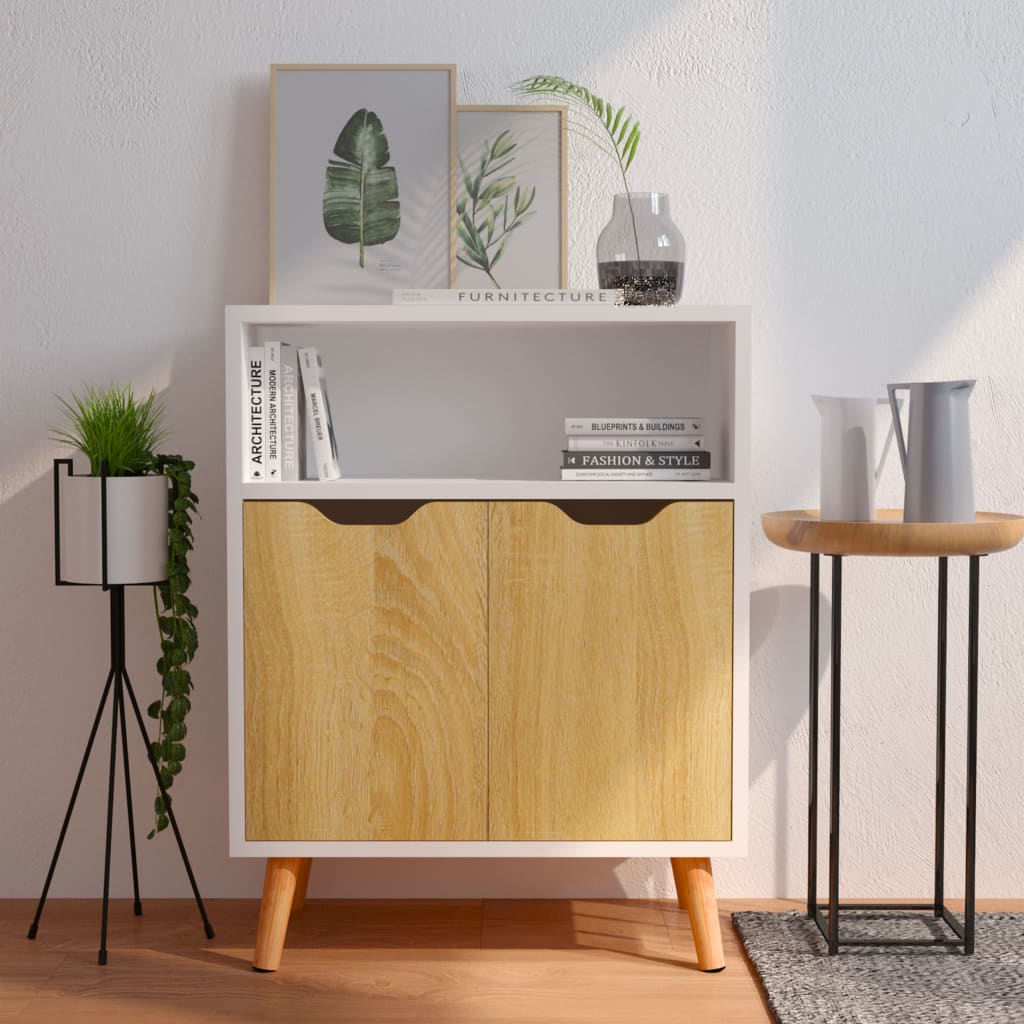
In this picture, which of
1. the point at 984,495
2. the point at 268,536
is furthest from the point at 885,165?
the point at 268,536

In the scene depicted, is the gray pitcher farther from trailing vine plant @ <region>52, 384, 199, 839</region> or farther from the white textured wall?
trailing vine plant @ <region>52, 384, 199, 839</region>

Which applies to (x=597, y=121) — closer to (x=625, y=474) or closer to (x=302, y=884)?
(x=625, y=474)

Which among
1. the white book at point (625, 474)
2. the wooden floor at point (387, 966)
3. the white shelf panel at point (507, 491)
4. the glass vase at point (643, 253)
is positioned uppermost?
the glass vase at point (643, 253)

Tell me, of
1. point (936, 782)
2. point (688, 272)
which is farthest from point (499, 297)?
point (936, 782)

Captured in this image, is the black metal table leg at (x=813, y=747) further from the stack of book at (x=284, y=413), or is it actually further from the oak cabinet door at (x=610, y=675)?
the stack of book at (x=284, y=413)

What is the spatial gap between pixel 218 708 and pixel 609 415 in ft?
3.27

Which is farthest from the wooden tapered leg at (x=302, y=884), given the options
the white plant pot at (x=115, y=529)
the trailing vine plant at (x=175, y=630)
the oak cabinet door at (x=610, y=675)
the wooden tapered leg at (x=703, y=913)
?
the wooden tapered leg at (x=703, y=913)

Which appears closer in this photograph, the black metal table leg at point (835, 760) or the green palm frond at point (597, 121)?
the black metal table leg at point (835, 760)

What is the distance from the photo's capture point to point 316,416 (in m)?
2.00

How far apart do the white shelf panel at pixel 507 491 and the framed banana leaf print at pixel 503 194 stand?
19.5 inches

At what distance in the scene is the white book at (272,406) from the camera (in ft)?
6.45

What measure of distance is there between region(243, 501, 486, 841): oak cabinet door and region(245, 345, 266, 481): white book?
86 mm

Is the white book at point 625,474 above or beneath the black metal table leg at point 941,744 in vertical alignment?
above

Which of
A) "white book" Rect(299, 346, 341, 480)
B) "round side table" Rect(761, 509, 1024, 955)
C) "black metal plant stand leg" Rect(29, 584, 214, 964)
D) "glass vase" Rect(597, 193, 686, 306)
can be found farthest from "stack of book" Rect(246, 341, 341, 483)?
"round side table" Rect(761, 509, 1024, 955)
